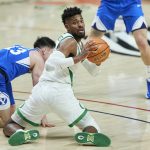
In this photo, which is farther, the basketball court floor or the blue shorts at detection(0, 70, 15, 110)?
the blue shorts at detection(0, 70, 15, 110)

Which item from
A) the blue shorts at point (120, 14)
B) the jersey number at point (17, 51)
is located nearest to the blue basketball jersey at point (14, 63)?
the jersey number at point (17, 51)

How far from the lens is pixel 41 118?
5.95m

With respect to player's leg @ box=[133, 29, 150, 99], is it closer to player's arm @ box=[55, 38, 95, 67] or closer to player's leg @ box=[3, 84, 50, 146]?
player's arm @ box=[55, 38, 95, 67]

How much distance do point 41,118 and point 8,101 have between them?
2.02 ft

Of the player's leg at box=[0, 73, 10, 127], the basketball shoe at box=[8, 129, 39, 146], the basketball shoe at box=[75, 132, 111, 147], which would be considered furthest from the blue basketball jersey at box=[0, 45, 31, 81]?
the basketball shoe at box=[75, 132, 111, 147]

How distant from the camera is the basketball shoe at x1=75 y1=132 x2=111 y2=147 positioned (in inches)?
220

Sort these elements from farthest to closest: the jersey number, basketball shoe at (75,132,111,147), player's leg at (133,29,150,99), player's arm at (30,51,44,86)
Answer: player's leg at (133,29,150,99), the jersey number, player's arm at (30,51,44,86), basketball shoe at (75,132,111,147)

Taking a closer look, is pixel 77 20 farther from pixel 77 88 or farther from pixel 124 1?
pixel 77 88

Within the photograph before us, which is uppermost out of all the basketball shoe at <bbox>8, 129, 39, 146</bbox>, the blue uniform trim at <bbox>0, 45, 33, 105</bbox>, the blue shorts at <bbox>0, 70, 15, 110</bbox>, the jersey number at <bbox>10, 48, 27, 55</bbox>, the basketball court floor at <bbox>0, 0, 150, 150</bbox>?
the jersey number at <bbox>10, 48, 27, 55</bbox>

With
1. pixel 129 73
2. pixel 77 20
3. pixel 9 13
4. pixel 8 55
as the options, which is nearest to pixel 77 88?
pixel 129 73

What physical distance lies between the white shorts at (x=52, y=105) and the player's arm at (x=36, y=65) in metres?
0.42

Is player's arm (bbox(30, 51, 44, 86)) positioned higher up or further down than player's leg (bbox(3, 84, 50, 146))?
higher up

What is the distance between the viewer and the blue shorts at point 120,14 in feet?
25.4

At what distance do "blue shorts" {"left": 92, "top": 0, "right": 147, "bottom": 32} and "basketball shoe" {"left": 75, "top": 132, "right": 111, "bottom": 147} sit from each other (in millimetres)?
2521
